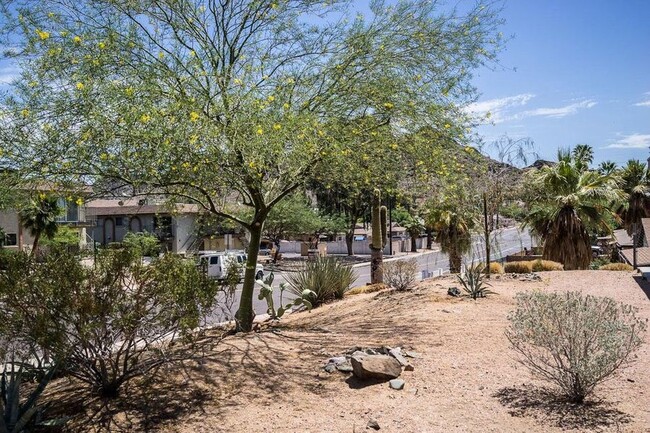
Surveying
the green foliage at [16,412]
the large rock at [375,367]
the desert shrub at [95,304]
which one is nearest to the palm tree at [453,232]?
the large rock at [375,367]

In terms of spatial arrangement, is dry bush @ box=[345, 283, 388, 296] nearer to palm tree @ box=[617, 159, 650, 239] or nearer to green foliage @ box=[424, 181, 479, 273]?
green foliage @ box=[424, 181, 479, 273]

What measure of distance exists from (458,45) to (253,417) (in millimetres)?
7679

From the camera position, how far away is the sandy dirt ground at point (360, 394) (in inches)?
226

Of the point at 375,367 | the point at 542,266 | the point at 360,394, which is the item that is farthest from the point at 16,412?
the point at 542,266

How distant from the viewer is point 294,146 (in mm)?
8523

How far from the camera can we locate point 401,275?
16438 millimetres

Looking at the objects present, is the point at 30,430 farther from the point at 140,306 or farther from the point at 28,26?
the point at 28,26

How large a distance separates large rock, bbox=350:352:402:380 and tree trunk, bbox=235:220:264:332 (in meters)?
4.01

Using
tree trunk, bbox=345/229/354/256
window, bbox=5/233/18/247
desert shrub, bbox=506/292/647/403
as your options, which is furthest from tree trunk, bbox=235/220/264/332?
tree trunk, bbox=345/229/354/256

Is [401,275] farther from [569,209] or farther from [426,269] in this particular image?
[426,269]

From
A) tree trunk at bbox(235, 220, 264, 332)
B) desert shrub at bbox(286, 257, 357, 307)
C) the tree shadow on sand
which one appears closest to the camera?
the tree shadow on sand

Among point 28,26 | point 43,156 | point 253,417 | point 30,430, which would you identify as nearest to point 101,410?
point 30,430

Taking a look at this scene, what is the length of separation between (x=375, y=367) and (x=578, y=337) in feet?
7.27

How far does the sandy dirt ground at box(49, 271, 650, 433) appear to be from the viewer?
5.73 meters
